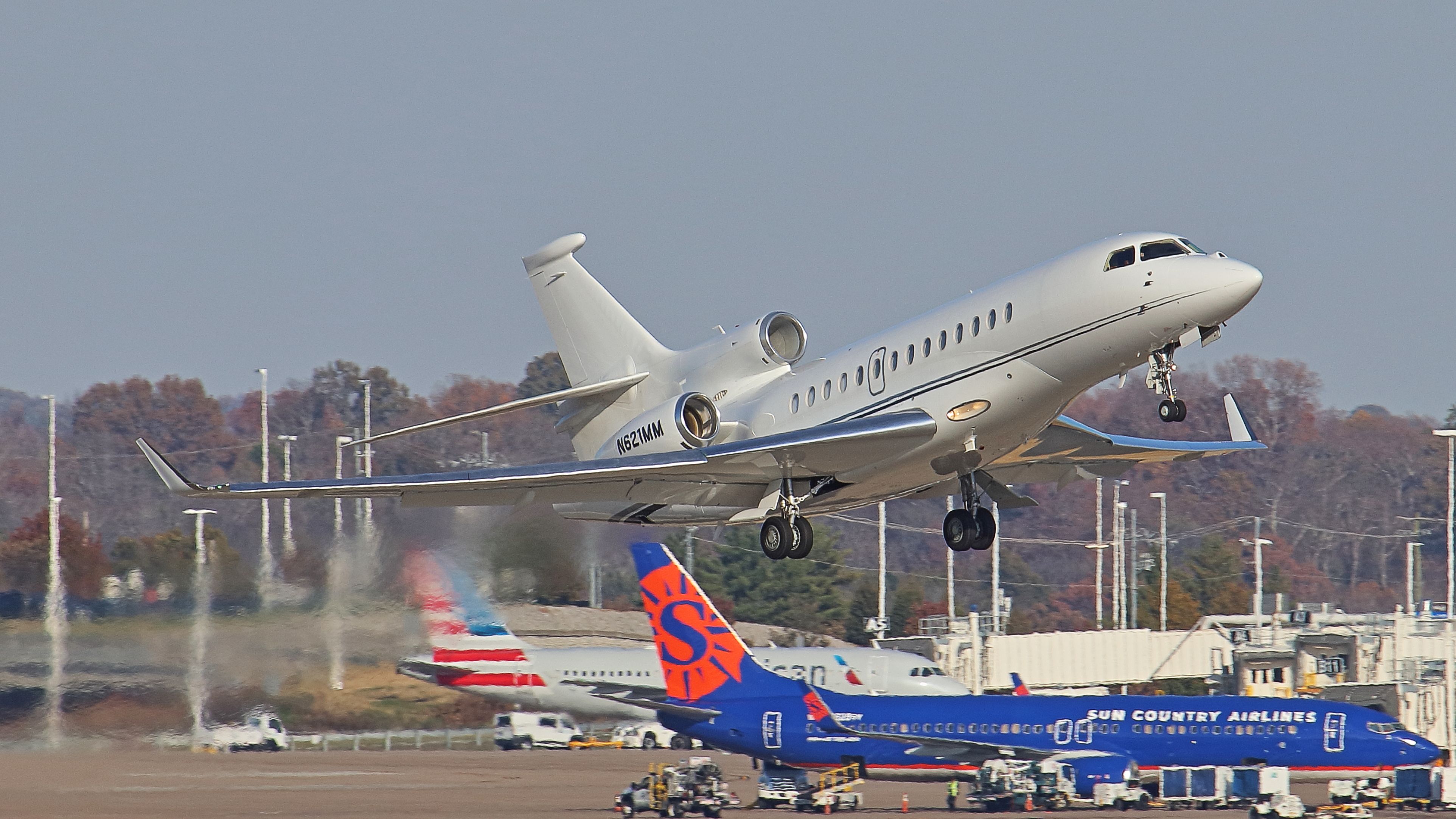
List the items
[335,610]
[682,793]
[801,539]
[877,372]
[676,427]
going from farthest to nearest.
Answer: [682,793] → [335,610] → [676,427] → [801,539] → [877,372]

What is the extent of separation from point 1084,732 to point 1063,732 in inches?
14.6

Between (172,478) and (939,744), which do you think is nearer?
(172,478)

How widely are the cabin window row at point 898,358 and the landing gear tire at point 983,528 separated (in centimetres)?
218

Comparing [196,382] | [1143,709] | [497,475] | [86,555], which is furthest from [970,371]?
[196,382]

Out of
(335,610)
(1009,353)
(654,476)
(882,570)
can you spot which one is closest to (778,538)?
(654,476)

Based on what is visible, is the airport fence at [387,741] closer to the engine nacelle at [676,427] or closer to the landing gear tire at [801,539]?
the engine nacelle at [676,427]

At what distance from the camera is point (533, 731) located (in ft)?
145

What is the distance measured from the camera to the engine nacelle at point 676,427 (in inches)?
859

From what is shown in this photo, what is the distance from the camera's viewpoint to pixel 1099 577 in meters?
57.5

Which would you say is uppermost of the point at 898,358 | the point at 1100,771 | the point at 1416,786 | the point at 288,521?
the point at 898,358

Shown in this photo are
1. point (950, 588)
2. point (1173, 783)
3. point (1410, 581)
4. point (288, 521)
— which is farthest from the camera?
point (950, 588)

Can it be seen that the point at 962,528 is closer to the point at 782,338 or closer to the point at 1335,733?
the point at 782,338

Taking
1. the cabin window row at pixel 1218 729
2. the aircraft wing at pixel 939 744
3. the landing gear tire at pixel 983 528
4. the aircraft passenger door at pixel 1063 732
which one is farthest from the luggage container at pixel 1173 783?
the landing gear tire at pixel 983 528

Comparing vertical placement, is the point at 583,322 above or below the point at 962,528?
above
